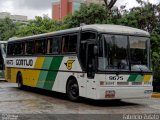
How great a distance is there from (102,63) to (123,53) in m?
0.99

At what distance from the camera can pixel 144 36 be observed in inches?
645

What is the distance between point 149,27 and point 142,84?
530 inches

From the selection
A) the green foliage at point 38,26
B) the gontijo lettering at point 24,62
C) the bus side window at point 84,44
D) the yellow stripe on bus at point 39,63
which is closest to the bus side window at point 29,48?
the gontijo lettering at point 24,62

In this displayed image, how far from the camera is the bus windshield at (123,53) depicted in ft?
49.9

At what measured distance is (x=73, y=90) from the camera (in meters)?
17.0

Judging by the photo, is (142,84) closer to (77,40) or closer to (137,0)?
(77,40)

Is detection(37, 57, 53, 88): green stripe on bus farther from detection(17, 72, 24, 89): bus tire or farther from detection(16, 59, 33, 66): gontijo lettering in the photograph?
detection(17, 72, 24, 89): bus tire

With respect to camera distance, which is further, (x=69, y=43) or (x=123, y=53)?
(x=69, y=43)

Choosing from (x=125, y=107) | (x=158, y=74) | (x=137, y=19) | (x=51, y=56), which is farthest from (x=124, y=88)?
(x=137, y=19)

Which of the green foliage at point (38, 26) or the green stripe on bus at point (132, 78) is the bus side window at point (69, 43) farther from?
the green foliage at point (38, 26)

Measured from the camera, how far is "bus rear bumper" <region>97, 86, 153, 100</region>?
593 inches

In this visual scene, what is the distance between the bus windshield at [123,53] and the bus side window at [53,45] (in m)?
3.65

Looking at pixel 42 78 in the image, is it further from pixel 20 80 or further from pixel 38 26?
pixel 38 26

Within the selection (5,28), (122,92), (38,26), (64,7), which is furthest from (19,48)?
(64,7)
